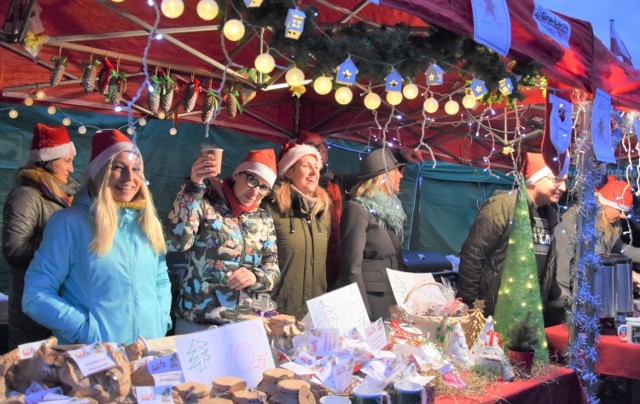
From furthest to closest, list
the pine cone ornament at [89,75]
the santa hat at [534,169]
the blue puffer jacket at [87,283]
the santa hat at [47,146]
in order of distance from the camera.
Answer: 1. the pine cone ornament at [89,75]
2. the santa hat at [534,169]
3. the santa hat at [47,146]
4. the blue puffer jacket at [87,283]

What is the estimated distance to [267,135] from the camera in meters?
5.34

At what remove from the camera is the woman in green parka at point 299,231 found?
274cm

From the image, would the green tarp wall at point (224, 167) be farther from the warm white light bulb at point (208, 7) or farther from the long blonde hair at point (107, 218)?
the warm white light bulb at point (208, 7)

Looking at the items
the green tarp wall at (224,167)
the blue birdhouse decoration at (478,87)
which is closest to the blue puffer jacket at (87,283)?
the green tarp wall at (224,167)

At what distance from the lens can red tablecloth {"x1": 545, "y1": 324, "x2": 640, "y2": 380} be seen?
244cm

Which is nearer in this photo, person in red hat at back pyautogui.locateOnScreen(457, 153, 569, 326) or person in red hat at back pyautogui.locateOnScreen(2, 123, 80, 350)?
person in red hat at back pyautogui.locateOnScreen(2, 123, 80, 350)

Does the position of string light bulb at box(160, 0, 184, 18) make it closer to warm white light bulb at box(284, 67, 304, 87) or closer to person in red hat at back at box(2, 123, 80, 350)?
warm white light bulb at box(284, 67, 304, 87)

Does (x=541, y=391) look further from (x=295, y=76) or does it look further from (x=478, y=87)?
(x=295, y=76)

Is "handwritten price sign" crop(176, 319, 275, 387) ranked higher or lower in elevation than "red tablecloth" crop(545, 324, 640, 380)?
higher

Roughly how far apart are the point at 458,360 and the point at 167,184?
3850 millimetres

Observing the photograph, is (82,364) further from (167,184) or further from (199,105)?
(167,184)

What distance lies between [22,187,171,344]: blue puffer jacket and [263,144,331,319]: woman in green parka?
893 mm

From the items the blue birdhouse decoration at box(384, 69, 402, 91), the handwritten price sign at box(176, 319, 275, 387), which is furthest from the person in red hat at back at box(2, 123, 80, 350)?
the blue birdhouse decoration at box(384, 69, 402, 91)

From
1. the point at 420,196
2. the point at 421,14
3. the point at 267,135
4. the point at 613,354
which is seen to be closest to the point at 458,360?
the point at 613,354
